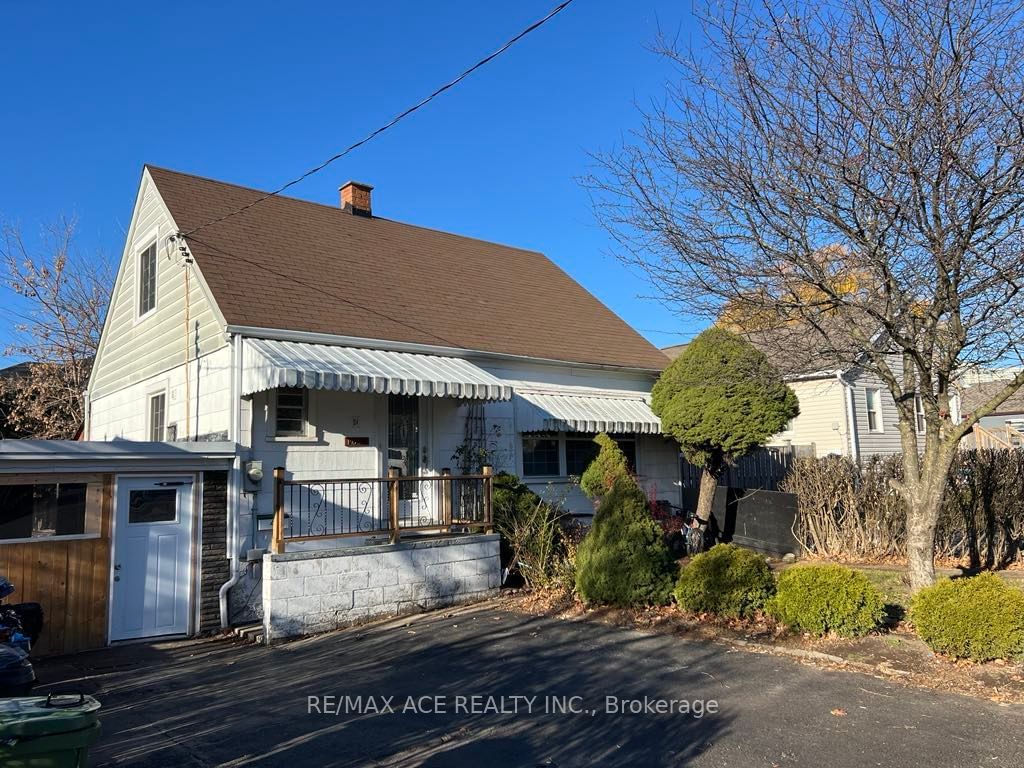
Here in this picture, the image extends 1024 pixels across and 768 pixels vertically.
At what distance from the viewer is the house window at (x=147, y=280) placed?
14.2m

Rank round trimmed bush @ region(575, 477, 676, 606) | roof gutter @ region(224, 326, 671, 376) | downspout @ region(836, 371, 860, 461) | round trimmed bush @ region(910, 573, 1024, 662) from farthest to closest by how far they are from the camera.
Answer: downspout @ region(836, 371, 860, 461), roof gutter @ region(224, 326, 671, 376), round trimmed bush @ region(575, 477, 676, 606), round trimmed bush @ region(910, 573, 1024, 662)

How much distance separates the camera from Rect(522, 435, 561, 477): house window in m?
14.9

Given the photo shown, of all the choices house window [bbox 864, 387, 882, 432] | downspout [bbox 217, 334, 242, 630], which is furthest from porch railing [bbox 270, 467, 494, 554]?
house window [bbox 864, 387, 882, 432]

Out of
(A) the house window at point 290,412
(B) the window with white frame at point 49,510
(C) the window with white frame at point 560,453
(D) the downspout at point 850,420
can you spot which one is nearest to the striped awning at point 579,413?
(C) the window with white frame at point 560,453

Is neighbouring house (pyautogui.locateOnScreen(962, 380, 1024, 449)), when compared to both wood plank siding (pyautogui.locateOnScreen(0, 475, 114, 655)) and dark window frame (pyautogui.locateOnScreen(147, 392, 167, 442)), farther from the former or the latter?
dark window frame (pyautogui.locateOnScreen(147, 392, 167, 442))

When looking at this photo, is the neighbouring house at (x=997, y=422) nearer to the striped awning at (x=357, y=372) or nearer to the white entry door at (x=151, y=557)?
the striped awning at (x=357, y=372)

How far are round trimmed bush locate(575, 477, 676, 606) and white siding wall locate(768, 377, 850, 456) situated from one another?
43.4 feet

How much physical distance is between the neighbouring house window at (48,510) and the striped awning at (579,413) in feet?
23.8

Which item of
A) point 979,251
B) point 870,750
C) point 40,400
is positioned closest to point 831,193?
point 979,251

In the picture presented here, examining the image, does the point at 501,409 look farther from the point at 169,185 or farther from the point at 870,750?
the point at 870,750

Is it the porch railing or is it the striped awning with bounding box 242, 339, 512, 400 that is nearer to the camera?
the striped awning with bounding box 242, 339, 512, 400

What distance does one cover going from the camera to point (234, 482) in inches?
422

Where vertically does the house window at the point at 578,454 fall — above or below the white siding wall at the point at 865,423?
below

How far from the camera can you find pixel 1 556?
8.99 m
